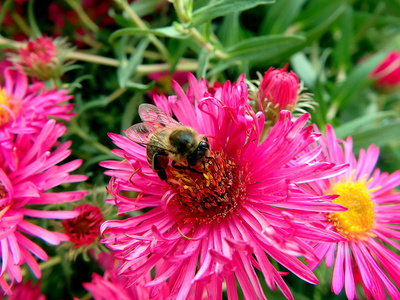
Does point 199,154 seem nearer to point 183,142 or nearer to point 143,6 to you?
point 183,142

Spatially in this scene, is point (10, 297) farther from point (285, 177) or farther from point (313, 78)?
point (313, 78)

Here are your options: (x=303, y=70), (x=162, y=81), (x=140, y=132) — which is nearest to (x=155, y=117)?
(x=140, y=132)

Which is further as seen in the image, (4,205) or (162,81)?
(162,81)

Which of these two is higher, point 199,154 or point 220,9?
point 220,9

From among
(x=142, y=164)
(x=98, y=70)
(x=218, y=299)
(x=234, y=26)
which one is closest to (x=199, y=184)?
(x=142, y=164)

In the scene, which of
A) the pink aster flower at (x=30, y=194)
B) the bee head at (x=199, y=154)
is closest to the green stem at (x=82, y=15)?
the pink aster flower at (x=30, y=194)

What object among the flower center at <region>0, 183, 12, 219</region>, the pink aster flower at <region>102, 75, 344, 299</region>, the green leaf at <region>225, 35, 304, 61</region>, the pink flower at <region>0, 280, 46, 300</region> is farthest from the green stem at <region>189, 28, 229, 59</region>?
the pink flower at <region>0, 280, 46, 300</region>

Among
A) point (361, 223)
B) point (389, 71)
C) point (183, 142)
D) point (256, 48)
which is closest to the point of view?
point (183, 142)

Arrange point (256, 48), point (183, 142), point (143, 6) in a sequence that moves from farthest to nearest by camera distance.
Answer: point (143, 6), point (256, 48), point (183, 142)
